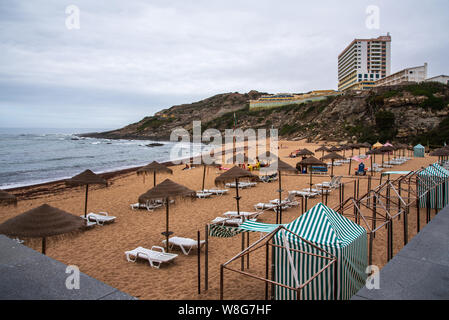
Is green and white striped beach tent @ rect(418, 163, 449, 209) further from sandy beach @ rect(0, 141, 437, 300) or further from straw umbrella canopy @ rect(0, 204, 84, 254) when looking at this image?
straw umbrella canopy @ rect(0, 204, 84, 254)

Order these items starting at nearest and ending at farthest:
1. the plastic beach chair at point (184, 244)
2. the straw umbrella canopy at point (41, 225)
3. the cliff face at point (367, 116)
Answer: the straw umbrella canopy at point (41, 225)
the plastic beach chair at point (184, 244)
the cliff face at point (367, 116)

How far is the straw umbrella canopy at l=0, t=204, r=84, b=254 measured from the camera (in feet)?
16.3

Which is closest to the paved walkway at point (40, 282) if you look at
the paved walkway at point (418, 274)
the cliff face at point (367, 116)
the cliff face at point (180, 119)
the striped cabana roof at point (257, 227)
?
the paved walkway at point (418, 274)

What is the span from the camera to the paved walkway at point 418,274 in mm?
2537

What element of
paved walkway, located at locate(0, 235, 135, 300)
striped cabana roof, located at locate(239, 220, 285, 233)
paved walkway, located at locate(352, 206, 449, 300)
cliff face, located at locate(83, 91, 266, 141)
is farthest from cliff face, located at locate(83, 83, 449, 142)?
paved walkway, located at locate(0, 235, 135, 300)

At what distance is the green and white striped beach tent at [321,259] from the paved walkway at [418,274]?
109 cm

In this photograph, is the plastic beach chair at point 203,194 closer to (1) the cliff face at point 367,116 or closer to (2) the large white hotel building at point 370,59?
(1) the cliff face at point 367,116

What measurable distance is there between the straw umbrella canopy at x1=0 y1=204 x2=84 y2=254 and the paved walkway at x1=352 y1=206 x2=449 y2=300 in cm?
460

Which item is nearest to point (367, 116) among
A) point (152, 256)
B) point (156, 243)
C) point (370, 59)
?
point (370, 59)

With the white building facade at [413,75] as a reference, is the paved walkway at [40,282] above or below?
below

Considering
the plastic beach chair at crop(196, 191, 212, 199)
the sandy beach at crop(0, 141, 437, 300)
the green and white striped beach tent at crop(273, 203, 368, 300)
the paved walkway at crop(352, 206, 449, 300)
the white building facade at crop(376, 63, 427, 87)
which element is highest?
the white building facade at crop(376, 63, 427, 87)

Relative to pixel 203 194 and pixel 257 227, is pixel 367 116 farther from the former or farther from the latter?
pixel 257 227

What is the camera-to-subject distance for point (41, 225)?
5.09 meters
